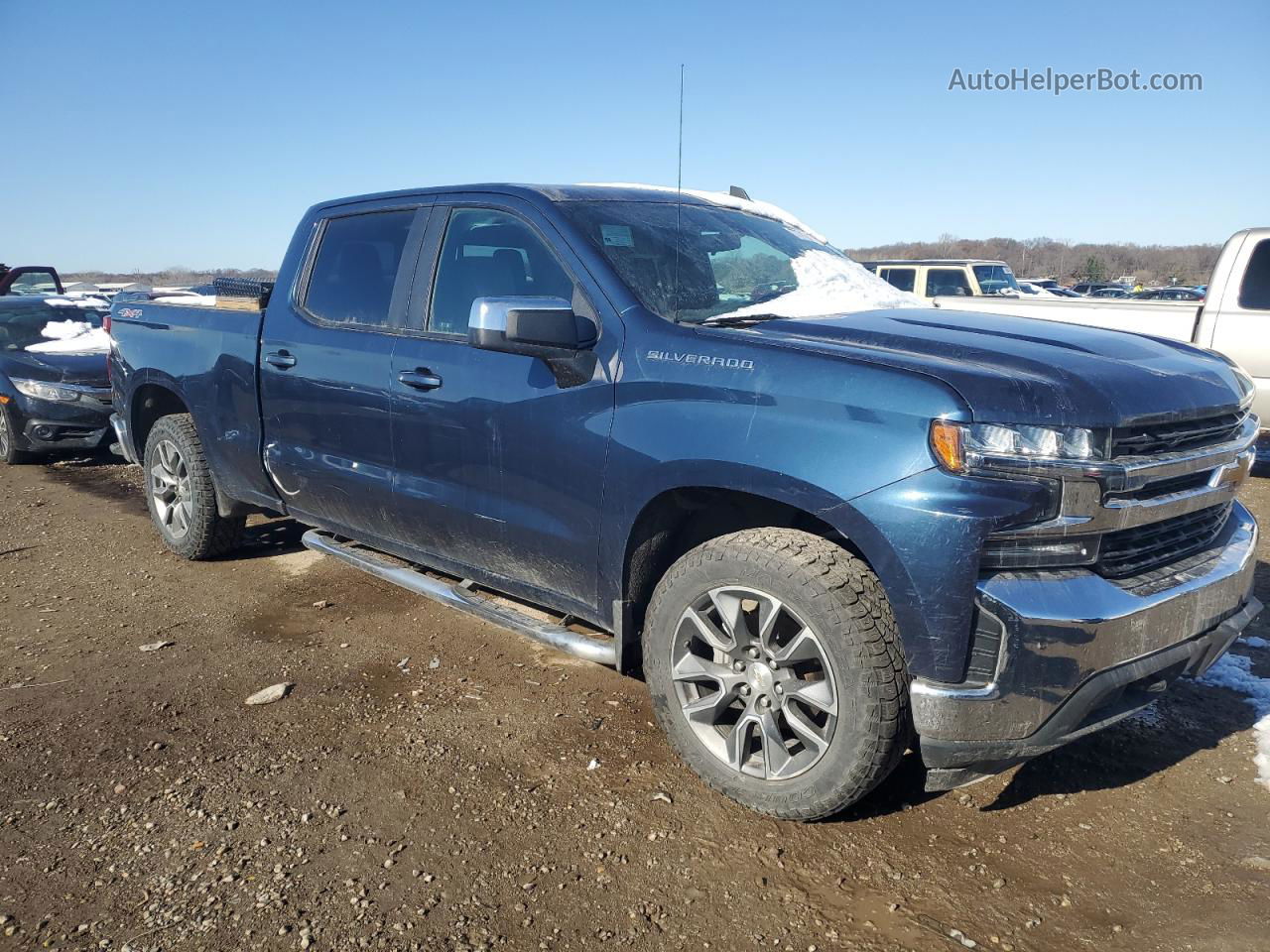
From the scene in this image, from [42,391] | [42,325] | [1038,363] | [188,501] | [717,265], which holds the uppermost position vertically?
[717,265]

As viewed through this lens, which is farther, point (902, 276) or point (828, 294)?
point (902, 276)

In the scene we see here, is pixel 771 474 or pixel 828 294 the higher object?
pixel 828 294

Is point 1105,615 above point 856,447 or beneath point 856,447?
beneath

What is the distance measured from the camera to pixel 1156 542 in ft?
9.01

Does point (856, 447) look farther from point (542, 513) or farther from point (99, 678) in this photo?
point (99, 678)

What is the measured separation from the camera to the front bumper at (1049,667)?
7.89 ft

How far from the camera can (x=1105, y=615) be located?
96.0 inches

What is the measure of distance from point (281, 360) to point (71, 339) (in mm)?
6315

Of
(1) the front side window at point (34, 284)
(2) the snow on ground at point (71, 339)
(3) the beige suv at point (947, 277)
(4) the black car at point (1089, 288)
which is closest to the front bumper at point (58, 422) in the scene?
(2) the snow on ground at point (71, 339)

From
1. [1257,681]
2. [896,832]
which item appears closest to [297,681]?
[896,832]

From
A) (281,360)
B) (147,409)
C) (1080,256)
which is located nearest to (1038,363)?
(281,360)

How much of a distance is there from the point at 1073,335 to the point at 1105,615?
117 centimetres

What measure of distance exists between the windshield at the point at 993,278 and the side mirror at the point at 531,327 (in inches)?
529

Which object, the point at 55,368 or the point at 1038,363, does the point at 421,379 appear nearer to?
the point at 1038,363
